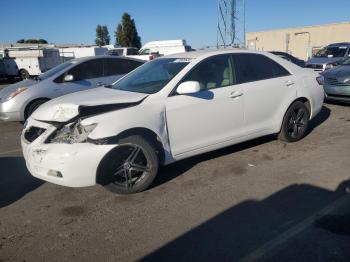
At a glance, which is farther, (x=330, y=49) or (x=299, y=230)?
(x=330, y=49)

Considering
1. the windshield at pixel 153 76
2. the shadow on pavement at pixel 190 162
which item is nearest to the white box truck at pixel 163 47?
the shadow on pavement at pixel 190 162

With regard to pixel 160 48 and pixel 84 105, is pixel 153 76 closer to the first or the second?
pixel 84 105

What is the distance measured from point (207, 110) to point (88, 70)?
491 cm

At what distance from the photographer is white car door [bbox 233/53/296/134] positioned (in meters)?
5.31

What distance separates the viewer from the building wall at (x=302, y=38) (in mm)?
37781

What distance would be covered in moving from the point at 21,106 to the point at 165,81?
4757mm

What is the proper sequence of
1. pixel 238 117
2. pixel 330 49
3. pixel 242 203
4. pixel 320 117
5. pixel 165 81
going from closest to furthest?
pixel 242 203 < pixel 165 81 < pixel 238 117 < pixel 320 117 < pixel 330 49

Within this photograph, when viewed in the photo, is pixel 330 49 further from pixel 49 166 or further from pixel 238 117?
pixel 49 166

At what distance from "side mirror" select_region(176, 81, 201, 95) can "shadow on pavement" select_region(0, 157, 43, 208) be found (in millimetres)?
2240

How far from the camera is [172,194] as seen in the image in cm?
431

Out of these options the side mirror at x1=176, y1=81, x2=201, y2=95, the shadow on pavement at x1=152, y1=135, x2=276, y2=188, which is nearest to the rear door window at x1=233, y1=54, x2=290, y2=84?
the side mirror at x1=176, y1=81, x2=201, y2=95

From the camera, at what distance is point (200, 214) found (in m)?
3.76

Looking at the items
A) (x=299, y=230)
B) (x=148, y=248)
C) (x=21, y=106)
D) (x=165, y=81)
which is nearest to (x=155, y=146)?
(x=165, y=81)

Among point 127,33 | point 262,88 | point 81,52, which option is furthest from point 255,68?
point 127,33
